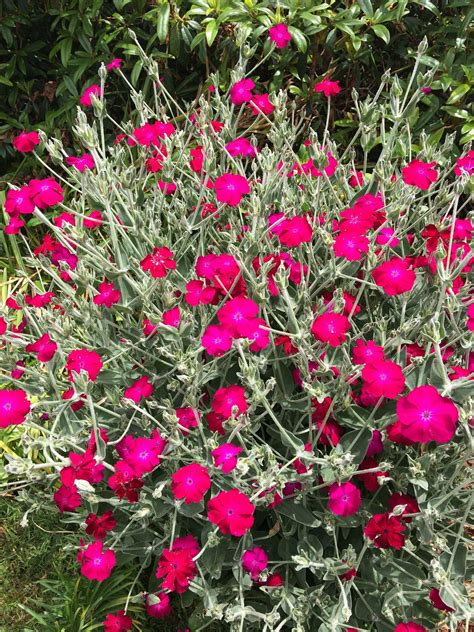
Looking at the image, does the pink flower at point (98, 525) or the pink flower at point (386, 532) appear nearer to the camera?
the pink flower at point (386, 532)

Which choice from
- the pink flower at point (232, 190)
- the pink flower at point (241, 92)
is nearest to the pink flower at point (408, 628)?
the pink flower at point (232, 190)

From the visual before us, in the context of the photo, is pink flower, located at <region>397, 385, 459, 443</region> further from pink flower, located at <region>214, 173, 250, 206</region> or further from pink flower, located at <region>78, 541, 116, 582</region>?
pink flower, located at <region>78, 541, 116, 582</region>

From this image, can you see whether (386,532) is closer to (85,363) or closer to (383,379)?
(383,379)

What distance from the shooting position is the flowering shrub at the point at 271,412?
148 cm

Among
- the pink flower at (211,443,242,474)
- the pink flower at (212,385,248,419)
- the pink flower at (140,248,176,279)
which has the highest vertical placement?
the pink flower at (140,248,176,279)

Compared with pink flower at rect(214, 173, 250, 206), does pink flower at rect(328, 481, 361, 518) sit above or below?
below

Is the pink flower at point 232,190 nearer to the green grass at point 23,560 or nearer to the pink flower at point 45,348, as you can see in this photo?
the pink flower at point 45,348

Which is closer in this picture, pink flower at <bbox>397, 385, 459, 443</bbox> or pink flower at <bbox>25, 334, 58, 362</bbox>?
pink flower at <bbox>397, 385, 459, 443</bbox>

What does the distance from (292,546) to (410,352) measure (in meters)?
0.61

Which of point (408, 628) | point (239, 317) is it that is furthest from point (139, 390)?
point (408, 628)

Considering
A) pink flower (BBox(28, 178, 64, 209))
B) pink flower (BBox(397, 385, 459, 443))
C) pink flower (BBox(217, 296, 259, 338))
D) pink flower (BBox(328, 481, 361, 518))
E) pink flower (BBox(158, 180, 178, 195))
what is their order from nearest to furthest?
pink flower (BBox(397, 385, 459, 443))
pink flower (BBox(217, 296, 259, 338))
pink flower (BBox(328, 481, 361, 518))
pink flower (BBox(28, 178, 64, 209))
pink flower (BBox(158, 180, 178, 195))

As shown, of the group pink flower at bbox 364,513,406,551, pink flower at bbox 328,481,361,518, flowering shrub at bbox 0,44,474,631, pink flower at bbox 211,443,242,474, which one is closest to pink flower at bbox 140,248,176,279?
flowering shrub at bbox 0,44,474,631

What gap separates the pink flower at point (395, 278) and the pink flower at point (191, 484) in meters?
0.60

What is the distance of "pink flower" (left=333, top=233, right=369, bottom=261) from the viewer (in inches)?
62.5
